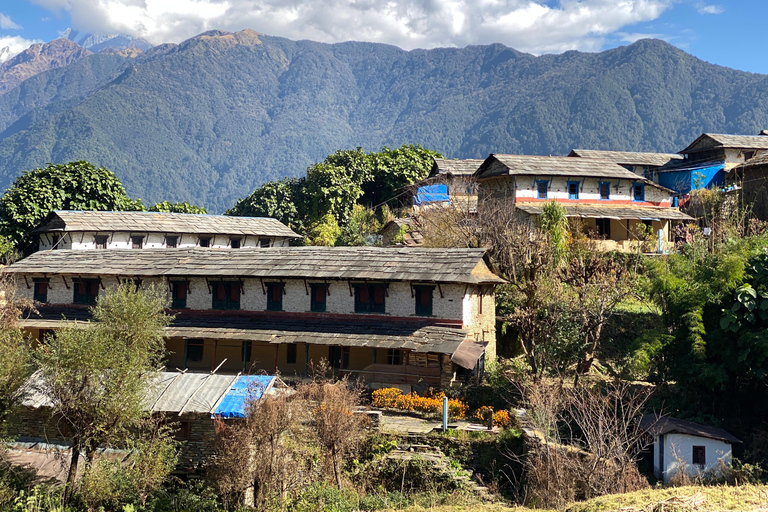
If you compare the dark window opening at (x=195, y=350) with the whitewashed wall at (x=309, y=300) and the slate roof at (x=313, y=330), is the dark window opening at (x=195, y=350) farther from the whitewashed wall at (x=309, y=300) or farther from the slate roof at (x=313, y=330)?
the whitewashed wall at (x=309, y=300)

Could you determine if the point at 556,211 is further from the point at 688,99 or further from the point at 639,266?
the point at 688,99

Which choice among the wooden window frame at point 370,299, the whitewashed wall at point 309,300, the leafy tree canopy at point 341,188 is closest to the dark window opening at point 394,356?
the whitewashed wall at point 309,300

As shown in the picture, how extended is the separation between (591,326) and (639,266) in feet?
32.4

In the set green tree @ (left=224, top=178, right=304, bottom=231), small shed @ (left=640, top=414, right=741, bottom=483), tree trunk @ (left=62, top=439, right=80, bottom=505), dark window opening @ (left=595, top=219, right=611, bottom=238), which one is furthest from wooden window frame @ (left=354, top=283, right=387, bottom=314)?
green tree @ (left=224, top=178, right=304, bottom=231)

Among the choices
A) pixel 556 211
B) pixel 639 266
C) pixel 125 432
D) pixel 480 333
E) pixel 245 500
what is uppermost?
pixel 556 211

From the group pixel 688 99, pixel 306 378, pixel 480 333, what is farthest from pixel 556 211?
pixel 688 99

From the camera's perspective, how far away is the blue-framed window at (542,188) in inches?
1699

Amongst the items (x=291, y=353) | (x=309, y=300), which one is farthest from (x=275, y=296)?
(x=291, y=353)

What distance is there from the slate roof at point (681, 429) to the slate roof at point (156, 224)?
3605cm

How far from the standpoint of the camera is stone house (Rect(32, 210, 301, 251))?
145ft

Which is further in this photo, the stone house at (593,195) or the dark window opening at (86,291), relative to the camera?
the stone house at (593,195)

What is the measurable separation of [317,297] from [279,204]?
31725 mm

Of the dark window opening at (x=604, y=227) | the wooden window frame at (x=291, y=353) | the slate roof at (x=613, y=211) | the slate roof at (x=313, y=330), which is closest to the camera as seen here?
the slate roof at (x=313, y=330)

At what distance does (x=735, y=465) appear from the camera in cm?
1983
